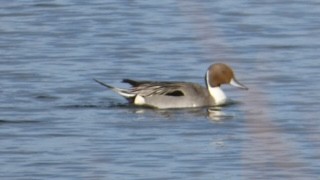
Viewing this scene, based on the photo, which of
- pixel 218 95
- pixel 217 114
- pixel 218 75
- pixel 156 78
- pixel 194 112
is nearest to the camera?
pixel 217 114

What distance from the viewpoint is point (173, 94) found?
41.0 feet

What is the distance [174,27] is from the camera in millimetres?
17031

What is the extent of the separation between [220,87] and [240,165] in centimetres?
408

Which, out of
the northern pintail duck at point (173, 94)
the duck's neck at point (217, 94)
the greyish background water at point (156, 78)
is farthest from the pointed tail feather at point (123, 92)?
the duck's neck at point (217, 94)

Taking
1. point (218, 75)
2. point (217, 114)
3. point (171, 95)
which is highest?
point (218, 75)

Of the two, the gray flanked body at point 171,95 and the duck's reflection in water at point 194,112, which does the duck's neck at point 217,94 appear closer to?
the gray flanked body at point 171,95

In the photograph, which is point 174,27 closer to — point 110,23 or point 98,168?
point 110,23

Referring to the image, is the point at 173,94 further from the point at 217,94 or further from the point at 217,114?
the point at 217,114

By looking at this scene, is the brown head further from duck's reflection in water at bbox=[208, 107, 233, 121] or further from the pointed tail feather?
the pointed tail feather

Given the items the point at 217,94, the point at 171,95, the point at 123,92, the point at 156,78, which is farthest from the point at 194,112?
the point at 156,78

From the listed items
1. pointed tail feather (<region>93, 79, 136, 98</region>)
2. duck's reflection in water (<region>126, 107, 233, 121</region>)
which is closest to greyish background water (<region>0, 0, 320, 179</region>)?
duck's reflection in water (<region>126, 107, 233, 121</region>)

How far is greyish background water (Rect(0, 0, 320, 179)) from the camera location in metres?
8.54

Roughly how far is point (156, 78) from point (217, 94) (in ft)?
3.74

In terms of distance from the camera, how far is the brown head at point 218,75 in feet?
41.8
